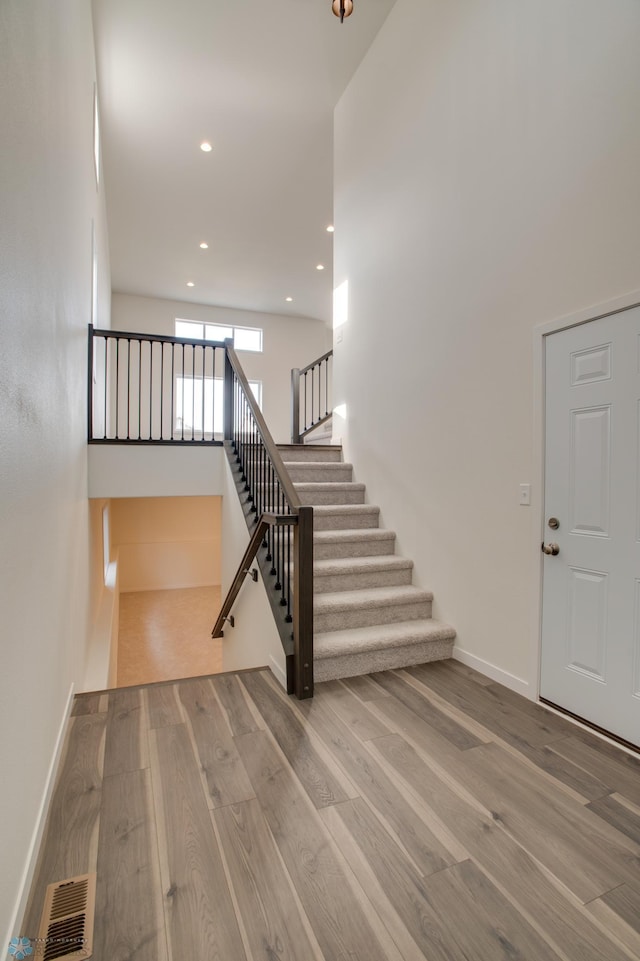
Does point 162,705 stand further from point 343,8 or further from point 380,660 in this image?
point 343,8

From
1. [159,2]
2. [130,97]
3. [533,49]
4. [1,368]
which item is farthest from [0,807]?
[130,97]

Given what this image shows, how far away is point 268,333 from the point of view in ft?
35.4

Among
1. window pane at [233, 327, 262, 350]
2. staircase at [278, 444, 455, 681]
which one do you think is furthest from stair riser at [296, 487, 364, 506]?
window pane at [233, 327, 262, 350]

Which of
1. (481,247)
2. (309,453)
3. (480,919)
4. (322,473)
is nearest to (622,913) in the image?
(480,919)

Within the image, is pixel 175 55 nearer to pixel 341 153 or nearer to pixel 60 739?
pixel 341 153

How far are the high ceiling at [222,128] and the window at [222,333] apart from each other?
1368 millimetres

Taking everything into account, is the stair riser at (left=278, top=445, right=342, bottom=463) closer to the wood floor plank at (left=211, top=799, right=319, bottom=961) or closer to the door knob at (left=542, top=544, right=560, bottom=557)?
the door knob at (left=542, top=544, right=560, bottom=557)

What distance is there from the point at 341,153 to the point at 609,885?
606 cm

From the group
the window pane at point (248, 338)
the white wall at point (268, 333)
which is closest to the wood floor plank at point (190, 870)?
the white wall at point (268, 333)

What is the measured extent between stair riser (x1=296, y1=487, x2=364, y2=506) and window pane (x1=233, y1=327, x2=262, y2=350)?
6.91 m

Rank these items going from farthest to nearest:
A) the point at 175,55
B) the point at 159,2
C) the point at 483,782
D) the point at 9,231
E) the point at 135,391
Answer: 1. the point at 135,391
2. the point at 175,55
3. the point at 159,2
4. the point at 483,782
5. the point at 9,231

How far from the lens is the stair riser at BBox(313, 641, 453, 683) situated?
295 centimetres

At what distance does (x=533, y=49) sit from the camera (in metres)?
2.66

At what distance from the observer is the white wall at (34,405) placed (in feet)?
4.30
